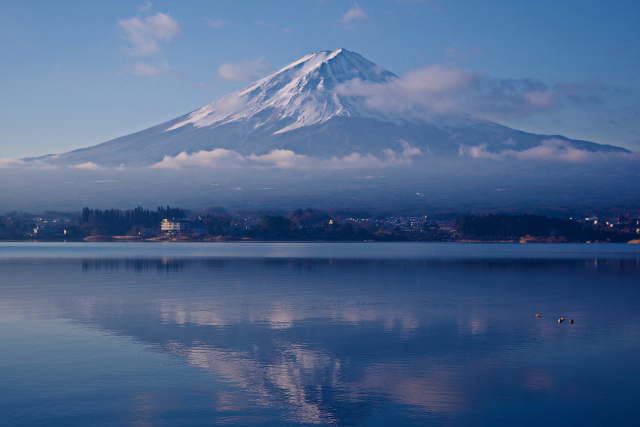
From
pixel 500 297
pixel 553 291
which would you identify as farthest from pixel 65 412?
pixel 553 291

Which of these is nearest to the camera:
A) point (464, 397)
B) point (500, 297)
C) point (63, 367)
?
point (464, 397)

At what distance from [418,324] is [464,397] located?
35.9 feet

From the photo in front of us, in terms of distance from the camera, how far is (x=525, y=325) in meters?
27.2

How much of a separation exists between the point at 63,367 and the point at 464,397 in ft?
34.1

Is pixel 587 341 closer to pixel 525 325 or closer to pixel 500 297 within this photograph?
pixel 525 325

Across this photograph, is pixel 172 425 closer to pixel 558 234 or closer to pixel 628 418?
pixel 628 418

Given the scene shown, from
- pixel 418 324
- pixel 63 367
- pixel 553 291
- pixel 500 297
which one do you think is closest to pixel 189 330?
pixel 63 367

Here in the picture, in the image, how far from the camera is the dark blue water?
15055 millimetres

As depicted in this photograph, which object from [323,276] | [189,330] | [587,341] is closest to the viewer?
[587,341]

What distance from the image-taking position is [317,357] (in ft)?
67.2

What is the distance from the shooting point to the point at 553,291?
41312 mm

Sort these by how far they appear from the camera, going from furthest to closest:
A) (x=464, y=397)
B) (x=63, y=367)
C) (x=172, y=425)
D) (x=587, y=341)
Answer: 1. (x=587, y=341)
2. (x=63, y=367)
3. (x=464, y=397)
4. (x=172, y=425)

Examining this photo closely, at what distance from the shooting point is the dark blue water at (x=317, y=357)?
1505 cm

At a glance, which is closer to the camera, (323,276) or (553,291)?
(553,291)
